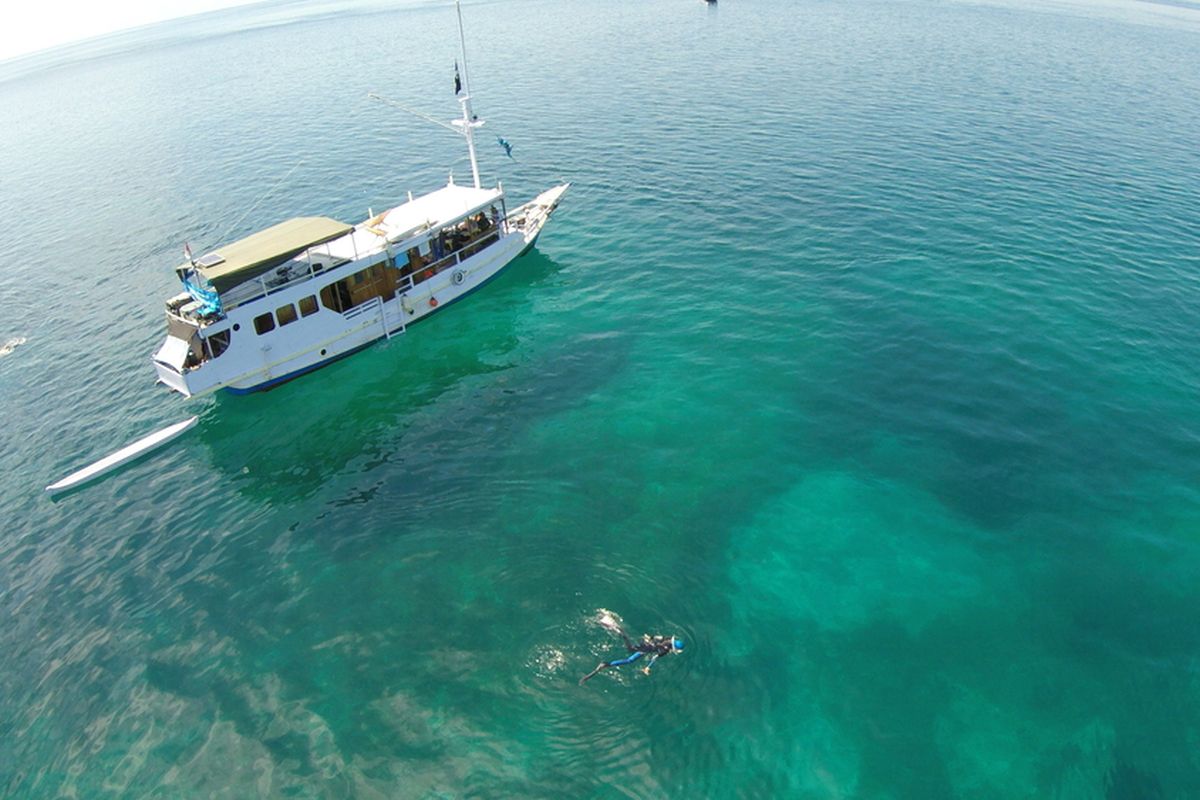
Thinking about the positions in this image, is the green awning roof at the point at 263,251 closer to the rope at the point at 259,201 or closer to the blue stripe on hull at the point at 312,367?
the blue stripe on hull at the point at 312,367

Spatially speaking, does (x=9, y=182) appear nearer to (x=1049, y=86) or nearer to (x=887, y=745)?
(x=887, y=745)

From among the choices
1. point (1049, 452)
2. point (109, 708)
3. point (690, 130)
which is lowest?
point (109, 708)

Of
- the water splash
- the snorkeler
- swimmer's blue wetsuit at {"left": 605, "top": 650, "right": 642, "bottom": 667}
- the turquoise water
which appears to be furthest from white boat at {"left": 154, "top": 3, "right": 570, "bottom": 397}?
swimmer's blue wetsuit at {"left": 605, "top": 650, "right": 642, "bottom": 667}

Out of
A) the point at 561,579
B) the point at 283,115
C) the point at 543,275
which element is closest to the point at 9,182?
the point at 283,115

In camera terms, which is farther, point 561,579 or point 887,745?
point 561,579

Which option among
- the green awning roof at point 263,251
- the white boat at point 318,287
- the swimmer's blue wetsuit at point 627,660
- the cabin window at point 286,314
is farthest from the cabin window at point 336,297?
the swimmer's blue wetsuit at point 627,660

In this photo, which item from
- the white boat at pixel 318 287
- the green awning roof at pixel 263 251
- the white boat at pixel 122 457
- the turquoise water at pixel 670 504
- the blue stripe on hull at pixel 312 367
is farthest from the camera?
the blue stripe on hull at pixel 312 367

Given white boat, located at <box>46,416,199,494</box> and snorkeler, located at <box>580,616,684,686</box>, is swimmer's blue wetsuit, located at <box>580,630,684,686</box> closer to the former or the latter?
snorkeler, located at <box>580,616,684,686</box>
